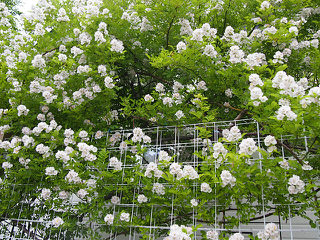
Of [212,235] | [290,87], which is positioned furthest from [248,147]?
[212,235]

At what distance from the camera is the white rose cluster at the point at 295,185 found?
6.10 feet

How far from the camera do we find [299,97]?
190 centimetres

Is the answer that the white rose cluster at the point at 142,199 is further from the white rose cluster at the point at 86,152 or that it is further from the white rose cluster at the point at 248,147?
the white rose cluster at the point at 248,147

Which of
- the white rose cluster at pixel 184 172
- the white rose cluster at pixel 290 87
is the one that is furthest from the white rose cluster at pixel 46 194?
the white rose cluster at pixel 290 87

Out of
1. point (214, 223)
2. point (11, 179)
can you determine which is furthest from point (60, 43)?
point (214, 223)

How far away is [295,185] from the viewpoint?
1876 millimetres

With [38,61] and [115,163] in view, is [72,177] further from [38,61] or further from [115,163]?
[38,61]

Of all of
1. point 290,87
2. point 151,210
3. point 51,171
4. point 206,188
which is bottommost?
point 151,210

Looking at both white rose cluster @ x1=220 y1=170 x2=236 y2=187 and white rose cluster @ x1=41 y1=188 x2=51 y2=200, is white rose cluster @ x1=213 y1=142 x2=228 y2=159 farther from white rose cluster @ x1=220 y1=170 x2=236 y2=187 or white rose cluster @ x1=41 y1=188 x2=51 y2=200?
white rose cluster @ x1=41 y1=188 x2=51 y2=200

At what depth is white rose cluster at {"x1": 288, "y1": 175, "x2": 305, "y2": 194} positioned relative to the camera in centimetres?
186

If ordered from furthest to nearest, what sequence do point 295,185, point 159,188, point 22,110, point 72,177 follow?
1. point 22,110
2. point 72,177
3. point 159,188
4. point 295,185

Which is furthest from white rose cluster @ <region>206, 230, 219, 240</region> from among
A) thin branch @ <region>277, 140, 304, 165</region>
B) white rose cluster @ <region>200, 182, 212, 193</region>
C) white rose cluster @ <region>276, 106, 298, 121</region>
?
white rose cluster @ <region>276, 106, 298, 121</region>

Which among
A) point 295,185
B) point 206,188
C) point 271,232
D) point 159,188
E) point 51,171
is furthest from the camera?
point 51,171

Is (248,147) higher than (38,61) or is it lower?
lower
